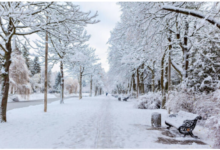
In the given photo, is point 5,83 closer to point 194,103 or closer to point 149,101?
point 194,103

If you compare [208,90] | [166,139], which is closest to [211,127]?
[166,139]


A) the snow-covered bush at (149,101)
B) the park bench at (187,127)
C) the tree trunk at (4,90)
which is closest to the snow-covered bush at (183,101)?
the park bench at (187,127)

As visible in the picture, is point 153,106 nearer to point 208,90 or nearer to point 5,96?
point 208,90

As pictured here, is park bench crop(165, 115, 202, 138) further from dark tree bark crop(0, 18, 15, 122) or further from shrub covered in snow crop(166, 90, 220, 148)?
dark tree bark crop(0, 18, 15, 122)

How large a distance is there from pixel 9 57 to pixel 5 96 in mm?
1797

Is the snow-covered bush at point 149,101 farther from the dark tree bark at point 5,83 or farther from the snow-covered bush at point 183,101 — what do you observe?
the dark tree bark at point 5,83

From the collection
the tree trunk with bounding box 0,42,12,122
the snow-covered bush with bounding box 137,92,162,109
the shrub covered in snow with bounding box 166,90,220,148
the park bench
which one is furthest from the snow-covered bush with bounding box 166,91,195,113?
the tree trunk with bounding box 0,42,12,122

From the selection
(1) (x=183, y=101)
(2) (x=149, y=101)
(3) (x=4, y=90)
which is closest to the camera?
(3) (x=4, y=90)

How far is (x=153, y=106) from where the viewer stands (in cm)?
1377

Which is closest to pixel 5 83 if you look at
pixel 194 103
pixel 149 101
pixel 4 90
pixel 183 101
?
pixel 4 90

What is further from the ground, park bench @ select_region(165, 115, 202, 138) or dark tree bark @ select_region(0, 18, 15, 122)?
dark tree bark @ select_region(0, 18, 15, 122)

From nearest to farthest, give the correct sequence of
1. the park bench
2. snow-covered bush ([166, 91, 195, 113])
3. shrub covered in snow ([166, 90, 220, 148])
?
1. the park bench
2. shrub covered in snow ([166, 90, 220, 148])
3. snow-covered bush ([166, 91, 195, 113])

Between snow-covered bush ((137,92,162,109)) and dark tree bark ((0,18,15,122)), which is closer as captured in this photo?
dark tree bark ((0,18,15,122))

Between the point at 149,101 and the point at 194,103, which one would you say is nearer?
the point at 194,103
